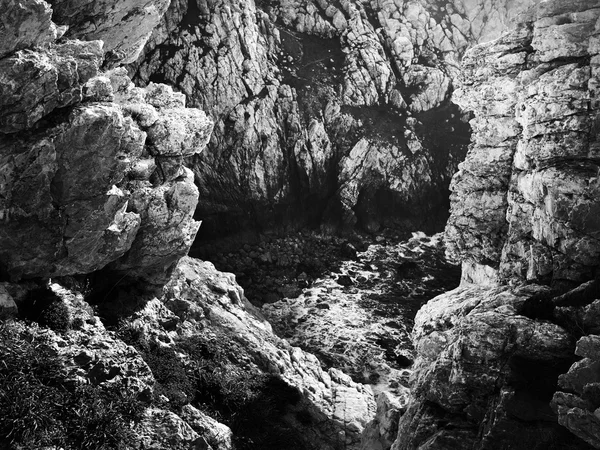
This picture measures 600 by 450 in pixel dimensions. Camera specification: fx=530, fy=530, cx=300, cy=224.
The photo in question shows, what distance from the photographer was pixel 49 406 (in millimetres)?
22141

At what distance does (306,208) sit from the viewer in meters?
61.7

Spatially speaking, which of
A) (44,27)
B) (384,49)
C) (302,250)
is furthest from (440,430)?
(384,49)

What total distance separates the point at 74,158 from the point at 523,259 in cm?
2285

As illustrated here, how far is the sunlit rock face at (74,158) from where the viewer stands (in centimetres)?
2144

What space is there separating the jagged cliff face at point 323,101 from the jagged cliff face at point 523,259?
26239mm

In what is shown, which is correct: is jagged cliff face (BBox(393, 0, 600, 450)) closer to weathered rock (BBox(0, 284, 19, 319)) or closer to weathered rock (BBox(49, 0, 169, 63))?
weathered rock (BBox(0, 284, 19, 319))

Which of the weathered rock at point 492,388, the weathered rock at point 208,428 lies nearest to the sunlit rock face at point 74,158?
the weathered rock at point 208,428

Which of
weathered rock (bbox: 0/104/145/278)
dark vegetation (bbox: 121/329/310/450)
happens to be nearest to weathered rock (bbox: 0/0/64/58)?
weathered rock (bbox: 0/104/145/278)

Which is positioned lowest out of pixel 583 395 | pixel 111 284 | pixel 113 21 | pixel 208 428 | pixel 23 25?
pixel 208 428

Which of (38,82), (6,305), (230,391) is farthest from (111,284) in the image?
(38,82)

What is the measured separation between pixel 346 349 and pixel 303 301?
7.62 meters

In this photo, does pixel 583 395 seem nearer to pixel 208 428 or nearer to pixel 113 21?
pixel 208 428

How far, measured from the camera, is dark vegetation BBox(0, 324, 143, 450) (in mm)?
20922

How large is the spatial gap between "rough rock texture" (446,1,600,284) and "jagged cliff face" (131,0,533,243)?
1011 inches
